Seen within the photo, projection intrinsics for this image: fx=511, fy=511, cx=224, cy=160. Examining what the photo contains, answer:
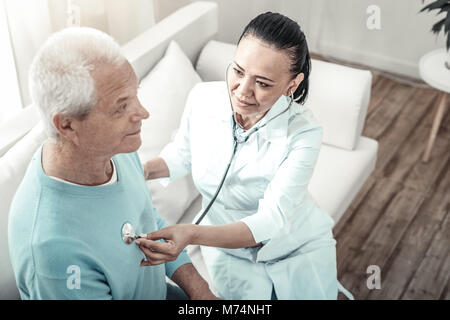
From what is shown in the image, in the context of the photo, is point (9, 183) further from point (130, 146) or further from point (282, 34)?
point (282, 34)

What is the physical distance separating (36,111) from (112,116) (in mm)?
138

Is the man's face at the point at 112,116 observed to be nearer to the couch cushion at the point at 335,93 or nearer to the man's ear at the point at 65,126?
the man's ear at the point at 65,126

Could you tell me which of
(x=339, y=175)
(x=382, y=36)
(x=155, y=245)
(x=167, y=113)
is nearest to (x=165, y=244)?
(x=155, y=245)

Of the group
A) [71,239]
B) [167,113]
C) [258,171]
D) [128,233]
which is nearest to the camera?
[71,239]

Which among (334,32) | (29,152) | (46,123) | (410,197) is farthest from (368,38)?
(46,123)

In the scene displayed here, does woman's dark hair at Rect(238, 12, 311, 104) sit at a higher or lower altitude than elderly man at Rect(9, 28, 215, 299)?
higher

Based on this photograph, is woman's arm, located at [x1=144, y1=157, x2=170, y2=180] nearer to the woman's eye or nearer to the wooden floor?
the woman's eye

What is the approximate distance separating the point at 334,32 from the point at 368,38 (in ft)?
0.74

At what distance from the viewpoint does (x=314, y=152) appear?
1.29m

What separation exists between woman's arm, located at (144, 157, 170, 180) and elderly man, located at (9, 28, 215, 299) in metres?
0.30

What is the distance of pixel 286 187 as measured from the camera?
4.14 feet

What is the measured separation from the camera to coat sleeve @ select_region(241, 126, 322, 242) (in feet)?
4.11

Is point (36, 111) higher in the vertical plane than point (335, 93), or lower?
higher

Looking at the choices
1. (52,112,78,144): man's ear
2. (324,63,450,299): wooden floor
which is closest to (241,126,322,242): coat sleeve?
(52,112,78,144): man's ear
